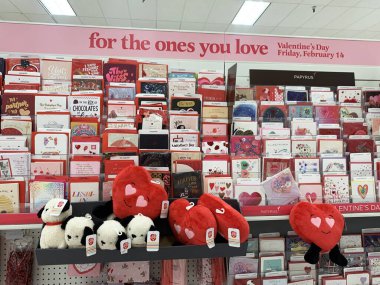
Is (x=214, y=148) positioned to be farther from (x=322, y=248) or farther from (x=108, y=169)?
(x=322, y=248)

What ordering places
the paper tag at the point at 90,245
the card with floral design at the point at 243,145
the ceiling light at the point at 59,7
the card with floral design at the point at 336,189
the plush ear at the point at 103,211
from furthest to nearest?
the ceiling light at the point at 59,7, the card with floral design at the point at 243,145, the card with floral design at the point at 336,189, the plush ear at the point at 103,211, the paper tag at the point at 90,245

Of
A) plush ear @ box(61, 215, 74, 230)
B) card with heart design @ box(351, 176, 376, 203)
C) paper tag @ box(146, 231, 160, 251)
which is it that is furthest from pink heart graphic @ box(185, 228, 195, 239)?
card with heart design @ box(351, 176, 376, 203)

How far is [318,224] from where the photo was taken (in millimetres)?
1641

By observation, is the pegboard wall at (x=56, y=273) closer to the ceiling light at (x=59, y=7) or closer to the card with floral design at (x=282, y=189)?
the card with floral design at (x=282, y=189)

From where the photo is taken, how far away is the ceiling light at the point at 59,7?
5781mm

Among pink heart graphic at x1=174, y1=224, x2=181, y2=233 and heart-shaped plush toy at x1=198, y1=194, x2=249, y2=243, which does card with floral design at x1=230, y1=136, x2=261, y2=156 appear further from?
pink heart graphic at x1=174, y1=224, x2=181, y2=233

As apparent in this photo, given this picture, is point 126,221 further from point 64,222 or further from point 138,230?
point 64,222

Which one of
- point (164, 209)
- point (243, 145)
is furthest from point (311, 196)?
point (164, 209)

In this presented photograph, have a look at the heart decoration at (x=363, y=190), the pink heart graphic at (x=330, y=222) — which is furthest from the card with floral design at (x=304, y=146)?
the pink heart graphic at (x=330, y=222)

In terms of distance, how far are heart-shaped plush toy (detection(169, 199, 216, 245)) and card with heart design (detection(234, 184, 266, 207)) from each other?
16.0 inches

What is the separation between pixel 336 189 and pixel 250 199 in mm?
530

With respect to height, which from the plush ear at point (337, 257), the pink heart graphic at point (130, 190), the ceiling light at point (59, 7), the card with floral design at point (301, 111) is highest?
the ceiling light at point (59, 7)

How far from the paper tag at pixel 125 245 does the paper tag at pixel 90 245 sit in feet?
0.37

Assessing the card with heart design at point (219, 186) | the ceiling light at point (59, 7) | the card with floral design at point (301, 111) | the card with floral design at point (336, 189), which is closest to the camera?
the card with heart design at point (219, 186)
